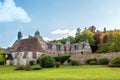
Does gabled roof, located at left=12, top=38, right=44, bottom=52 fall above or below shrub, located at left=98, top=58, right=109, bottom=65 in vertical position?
above

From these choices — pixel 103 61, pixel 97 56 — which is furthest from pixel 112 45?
pixel 103 61

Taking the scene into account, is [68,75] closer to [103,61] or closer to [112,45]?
[103,61]

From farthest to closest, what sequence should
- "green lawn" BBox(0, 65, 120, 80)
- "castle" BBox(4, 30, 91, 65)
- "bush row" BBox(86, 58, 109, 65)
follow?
1. "castle" BBox(4, 30, 91, 65)
2. "bush row" BBox(86, 58, 109, 65)
3. "green lawn" BBox(0, 65, 120, 80)

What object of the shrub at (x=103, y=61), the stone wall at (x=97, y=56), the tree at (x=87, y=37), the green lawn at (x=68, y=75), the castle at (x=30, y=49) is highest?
the tree at (x=87, y=37)

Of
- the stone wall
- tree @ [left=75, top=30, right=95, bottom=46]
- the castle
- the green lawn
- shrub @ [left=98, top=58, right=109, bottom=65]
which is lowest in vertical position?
the green lawn

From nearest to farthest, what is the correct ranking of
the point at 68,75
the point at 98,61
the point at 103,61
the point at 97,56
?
the point at 68,75
the point at 103,61
the point at 98,61
the point at 97,56

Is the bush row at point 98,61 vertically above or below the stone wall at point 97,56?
below

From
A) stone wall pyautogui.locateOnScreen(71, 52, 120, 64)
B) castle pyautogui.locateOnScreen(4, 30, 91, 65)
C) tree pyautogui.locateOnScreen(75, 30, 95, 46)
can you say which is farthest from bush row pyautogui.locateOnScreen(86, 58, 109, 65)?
tree pyautogui.locateOnScreen(75, 30, 95, 46)

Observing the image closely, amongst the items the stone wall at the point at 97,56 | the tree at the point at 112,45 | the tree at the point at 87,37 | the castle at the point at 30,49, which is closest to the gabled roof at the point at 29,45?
the castle at the point at 30,49

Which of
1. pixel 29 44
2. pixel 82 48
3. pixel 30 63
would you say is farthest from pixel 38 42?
pixel 82 48

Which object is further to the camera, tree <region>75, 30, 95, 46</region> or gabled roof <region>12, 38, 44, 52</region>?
tree <region>75, 30, 95, 46</region>

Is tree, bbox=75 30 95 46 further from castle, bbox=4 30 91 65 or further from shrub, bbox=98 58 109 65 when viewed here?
shrub, bbox=98 58 109 65

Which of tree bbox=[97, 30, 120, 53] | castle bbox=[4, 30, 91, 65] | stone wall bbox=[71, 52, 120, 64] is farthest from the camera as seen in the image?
castle bbox=[4, 30, 91, 65]

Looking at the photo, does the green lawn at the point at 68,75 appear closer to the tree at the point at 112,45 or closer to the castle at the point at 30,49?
the tree at the point at 112,45
